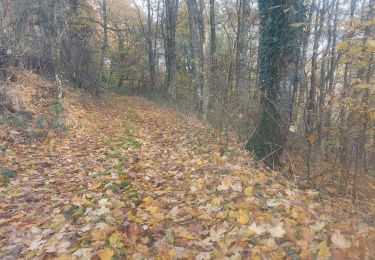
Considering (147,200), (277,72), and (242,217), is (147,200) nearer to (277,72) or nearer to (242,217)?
(242,217)

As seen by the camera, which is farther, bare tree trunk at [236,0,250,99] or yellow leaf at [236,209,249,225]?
bare tree trunk at [236,0,250,99]

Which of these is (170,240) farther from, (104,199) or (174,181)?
(174,181)

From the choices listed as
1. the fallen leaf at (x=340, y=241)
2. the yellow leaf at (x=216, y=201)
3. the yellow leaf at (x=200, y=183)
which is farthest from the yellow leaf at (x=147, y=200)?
the fallen leaf at (x=340, y=241)

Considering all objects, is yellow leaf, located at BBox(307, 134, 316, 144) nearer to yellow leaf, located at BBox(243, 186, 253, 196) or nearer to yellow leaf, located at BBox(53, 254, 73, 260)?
yellow leaf, located at BBox(243, 186, 253, 196)

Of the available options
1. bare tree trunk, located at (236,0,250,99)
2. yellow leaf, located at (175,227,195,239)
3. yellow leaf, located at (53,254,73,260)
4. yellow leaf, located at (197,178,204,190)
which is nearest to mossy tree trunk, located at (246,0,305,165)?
yellow leaf, located at (197,178,204,190)

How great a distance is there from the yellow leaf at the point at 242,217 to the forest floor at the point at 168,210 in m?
0.01

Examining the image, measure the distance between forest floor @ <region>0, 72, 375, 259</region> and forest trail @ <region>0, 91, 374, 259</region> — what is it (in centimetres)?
1

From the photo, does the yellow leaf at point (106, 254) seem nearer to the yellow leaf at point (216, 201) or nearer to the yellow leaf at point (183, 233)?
the yellow leaf at point (183, 233)

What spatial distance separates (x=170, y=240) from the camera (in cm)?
326

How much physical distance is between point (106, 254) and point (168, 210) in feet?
3.59

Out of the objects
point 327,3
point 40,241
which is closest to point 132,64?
point 327,3

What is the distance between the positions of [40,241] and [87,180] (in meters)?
2.00

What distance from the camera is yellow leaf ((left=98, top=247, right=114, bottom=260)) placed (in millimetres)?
3041

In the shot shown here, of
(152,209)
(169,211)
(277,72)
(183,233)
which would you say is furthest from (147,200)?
(277,72)
